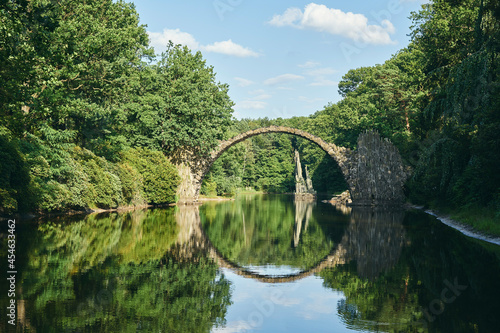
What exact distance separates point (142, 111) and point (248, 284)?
33113mm

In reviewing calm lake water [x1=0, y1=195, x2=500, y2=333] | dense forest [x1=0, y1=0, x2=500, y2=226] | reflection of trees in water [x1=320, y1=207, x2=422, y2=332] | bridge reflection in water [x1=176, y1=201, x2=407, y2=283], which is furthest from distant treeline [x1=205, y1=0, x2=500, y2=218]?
reflection of trees in water [x1=320, y1=207, x2=422, y2=332]

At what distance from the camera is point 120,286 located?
9078 mm

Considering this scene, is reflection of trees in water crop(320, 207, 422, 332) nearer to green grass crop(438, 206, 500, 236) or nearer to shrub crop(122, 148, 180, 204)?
green grass crop(438, 206, 500, 236)

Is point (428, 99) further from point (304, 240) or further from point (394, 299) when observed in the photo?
point (394, 299)

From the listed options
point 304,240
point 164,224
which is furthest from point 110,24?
point 304,240

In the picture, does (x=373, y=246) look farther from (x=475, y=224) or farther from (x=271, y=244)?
(x=475, y=224)

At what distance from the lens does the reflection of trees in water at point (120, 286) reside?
6.83 m

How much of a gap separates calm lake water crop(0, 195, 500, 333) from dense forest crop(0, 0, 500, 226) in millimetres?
5768

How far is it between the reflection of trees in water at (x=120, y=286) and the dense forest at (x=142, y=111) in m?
7.71

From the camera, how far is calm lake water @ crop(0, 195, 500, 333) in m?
6.98

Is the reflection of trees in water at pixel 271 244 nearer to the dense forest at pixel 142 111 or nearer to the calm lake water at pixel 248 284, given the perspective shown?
the calm lake water at pixel 248 284

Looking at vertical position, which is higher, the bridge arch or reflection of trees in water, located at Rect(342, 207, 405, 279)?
the bridge arch

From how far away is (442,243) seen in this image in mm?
16297
